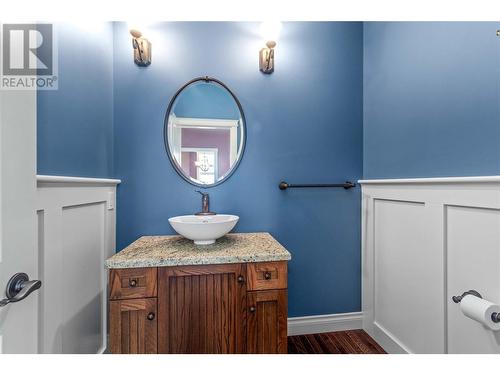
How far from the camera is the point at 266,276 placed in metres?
1.09

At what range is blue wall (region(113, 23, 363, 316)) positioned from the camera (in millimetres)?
1481

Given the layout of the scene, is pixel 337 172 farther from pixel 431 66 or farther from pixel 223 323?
pixel 223 323

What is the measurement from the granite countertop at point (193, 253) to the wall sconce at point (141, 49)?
112 cm

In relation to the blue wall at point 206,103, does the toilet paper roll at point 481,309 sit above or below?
below

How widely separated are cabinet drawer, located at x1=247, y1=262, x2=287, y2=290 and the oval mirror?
661 mm

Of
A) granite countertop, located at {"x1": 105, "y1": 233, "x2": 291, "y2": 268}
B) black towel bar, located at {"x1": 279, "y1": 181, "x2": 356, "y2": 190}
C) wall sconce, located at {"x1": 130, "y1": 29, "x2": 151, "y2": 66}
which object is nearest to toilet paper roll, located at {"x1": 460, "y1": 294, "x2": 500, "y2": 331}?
granite countertop, located at {"x1": 105, "y1": 233, "x2": 291, "y2": 268}

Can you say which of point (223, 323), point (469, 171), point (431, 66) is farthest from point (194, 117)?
point (469, 171)

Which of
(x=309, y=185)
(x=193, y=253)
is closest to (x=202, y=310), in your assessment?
(x=193, y=253)

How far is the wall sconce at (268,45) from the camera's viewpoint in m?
1.45

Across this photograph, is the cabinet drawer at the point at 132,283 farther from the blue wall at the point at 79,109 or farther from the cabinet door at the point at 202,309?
the blue wall at the point at 79,109

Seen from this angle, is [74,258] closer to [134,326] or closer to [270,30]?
[134,326]

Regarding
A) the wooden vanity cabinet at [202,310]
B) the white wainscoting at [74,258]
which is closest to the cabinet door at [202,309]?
the wooden vanity cabinet at [202,310]
